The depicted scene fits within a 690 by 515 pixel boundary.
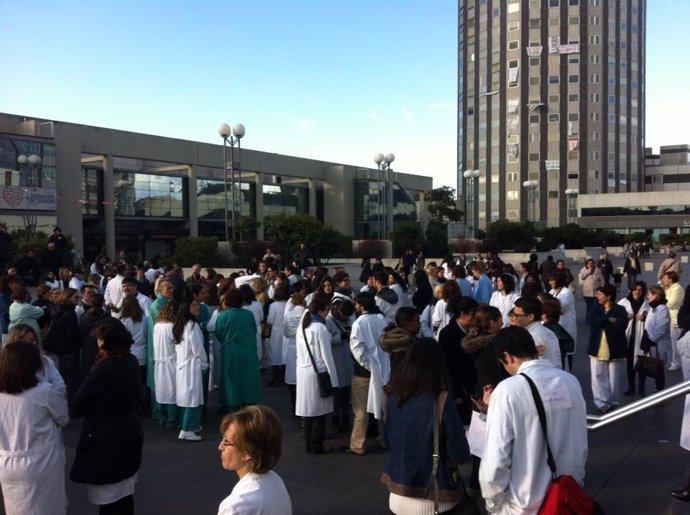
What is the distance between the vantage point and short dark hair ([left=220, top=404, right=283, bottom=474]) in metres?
2.53

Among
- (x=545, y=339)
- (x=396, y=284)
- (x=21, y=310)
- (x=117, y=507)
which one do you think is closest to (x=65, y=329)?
→ (x=21, y=310)

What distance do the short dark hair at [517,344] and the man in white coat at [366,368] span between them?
2.91 meters

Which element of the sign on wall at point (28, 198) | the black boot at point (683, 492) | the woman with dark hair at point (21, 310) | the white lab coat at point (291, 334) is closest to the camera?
the black boot at point (683, 492)

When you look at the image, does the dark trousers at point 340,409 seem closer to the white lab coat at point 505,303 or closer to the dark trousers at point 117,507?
the white lab coat at point 505,303

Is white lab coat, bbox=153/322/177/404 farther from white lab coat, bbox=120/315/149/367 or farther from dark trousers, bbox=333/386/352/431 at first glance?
dark trousers, bbox=333/386/352/431

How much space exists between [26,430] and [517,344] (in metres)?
2.98

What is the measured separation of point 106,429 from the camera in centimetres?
406

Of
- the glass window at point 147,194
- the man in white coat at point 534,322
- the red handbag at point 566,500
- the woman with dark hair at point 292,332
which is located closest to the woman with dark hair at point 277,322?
the woman with dark hair at point 292,332

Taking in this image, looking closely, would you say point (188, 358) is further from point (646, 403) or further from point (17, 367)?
point (646, 403)

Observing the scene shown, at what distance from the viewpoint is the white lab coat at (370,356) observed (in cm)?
633

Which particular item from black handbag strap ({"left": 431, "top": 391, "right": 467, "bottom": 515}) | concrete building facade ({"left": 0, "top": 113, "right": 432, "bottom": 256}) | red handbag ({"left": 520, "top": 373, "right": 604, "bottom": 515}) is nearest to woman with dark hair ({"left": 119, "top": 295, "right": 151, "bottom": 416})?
black handbag strap ({"left": 431, "top": 391, "right": 467, "bottom": 515})

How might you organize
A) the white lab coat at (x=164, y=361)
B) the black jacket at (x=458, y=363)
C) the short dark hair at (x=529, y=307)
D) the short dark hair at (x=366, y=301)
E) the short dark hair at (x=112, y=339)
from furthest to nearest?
the white lab coat at (x=164, y=361) → the short dark hair at (x=366, y=301) → the black jacket at (x=458, y=363) → the short dark hair at (x=529, y=307) → the short dark hair at (x=112, y=339)

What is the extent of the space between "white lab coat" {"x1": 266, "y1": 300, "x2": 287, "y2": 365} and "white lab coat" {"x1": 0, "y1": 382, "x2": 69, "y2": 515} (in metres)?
5.85

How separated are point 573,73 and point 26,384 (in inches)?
3711
